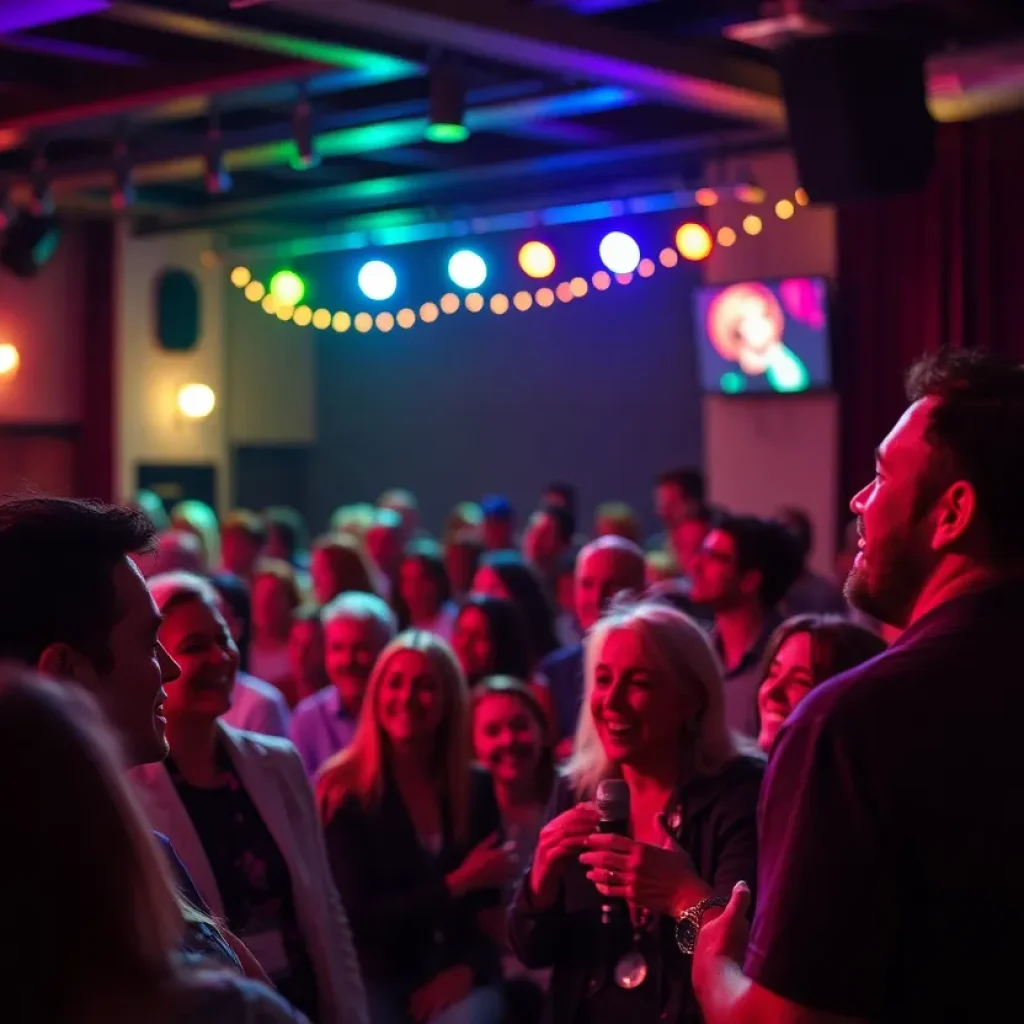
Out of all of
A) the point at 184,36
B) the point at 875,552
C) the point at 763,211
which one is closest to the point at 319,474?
the point at 763,211

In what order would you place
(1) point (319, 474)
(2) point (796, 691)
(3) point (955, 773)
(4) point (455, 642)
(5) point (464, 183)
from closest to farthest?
(3) point (955, 773) → (2) point (796, 691) → (4) point (455, 642) → (5) point (464, 183) → (1) point (319, 474)

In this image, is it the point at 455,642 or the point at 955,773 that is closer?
the point at 955,773

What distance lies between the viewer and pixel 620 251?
29.7 feet

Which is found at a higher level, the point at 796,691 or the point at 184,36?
the point at 184,36

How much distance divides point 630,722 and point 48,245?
7.13 metres

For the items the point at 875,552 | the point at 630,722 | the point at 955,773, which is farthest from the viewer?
the point at 630,722

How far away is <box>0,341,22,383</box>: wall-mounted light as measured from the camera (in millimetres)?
10508

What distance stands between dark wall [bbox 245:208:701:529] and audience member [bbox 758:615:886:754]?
21.9ft

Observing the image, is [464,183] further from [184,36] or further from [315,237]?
[184,36]

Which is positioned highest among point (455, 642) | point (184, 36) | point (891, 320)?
point (184, 36)

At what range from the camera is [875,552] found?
6.09ft

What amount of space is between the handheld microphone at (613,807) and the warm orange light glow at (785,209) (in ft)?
20.9

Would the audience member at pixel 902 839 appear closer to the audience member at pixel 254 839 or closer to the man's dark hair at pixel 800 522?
the audience member at pixel 254 839

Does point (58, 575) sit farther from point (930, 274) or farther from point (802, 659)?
point (930, 274)
